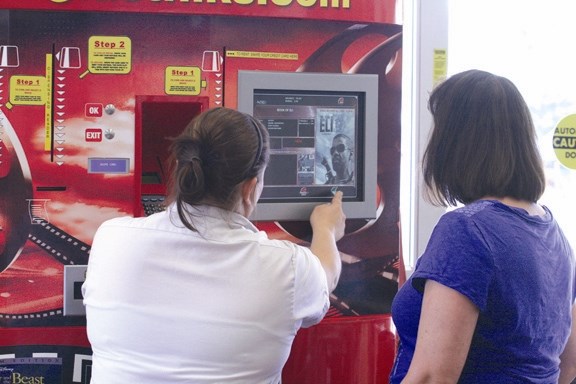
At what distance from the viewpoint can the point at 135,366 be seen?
144cm

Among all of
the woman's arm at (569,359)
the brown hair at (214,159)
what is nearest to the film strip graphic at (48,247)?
the brown hair at (214,159)

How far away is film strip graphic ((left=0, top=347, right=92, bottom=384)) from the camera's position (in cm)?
200

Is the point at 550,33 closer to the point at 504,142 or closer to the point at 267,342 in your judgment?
the point at 504,142

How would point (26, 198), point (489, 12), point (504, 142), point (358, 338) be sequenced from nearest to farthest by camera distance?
1. point (504, 142)
2. point (26, 198)
3. point (358, 338)
4. point (489, 12)

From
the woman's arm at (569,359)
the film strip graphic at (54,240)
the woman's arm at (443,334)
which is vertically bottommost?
the woman's arm at (569,359)

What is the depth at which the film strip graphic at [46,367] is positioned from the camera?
2.00 m

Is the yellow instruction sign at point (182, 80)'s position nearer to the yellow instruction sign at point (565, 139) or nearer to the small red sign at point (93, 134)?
the small red sign at point (93, 134)

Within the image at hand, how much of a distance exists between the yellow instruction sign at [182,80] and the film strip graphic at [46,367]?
785mm

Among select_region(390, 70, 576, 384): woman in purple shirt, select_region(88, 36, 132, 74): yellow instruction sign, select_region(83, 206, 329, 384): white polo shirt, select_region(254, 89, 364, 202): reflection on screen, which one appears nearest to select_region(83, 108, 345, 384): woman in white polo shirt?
select_region(83, 206, 329, 384): white polo shirt

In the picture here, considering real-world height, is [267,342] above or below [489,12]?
below

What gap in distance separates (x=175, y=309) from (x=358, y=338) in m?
0.86

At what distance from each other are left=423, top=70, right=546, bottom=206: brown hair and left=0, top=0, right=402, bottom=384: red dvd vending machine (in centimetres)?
65

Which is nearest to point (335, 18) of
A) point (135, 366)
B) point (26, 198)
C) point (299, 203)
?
point (299, 203)

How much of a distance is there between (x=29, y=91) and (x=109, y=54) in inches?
9.4
